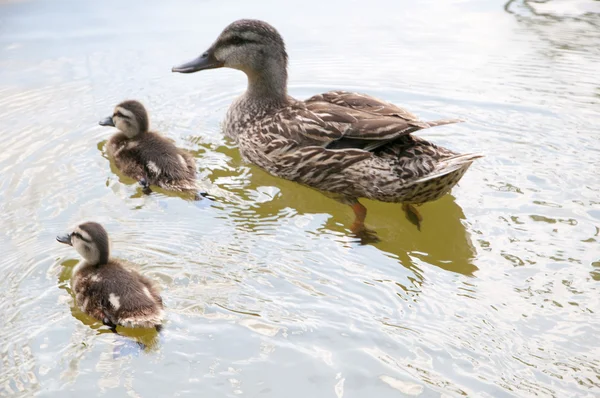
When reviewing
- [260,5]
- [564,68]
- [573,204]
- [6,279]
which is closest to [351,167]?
[573,204]

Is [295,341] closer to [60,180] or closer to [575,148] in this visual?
[60,180]

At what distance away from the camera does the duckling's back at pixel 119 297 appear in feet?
11.6

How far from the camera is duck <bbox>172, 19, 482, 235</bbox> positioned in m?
4.61

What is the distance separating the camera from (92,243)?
386 centimetres

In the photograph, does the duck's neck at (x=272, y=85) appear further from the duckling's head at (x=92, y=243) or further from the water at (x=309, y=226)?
the duckling's head at (x=92, y=243)

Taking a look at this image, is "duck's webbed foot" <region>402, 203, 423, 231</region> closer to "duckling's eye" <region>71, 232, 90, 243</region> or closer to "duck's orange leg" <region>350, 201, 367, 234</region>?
"duck's orange leg" <region>350, 201, 367, 234</region>

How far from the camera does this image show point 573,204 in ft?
15.1

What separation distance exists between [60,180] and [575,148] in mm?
3346

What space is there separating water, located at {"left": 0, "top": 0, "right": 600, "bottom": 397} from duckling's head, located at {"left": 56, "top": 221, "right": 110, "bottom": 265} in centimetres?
22

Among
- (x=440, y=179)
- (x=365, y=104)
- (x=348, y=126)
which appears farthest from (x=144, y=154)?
(x=440, y=179)

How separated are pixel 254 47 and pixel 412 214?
170 centimetres

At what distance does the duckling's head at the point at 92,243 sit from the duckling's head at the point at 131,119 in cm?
152

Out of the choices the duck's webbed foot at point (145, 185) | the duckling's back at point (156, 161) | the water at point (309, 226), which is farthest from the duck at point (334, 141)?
the duck's webbed foot at point (145, 185)

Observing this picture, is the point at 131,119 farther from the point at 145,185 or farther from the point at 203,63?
the point at 203,63
